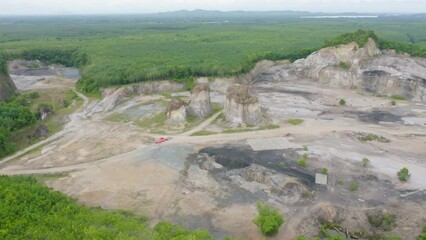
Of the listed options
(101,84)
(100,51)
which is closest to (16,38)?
(100,51)

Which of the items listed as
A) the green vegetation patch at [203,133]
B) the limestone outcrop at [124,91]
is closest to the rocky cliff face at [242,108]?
the green vegetation patch at [203,133]

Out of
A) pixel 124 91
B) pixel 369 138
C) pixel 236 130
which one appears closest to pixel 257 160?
pixel 236 130

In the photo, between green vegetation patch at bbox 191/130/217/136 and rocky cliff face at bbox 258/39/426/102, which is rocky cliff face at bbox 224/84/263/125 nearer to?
green vegetation patch at bbox 191/130/217/136

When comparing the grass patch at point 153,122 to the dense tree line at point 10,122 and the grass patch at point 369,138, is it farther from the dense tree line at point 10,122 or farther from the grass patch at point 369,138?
the grass patch at point 369,138

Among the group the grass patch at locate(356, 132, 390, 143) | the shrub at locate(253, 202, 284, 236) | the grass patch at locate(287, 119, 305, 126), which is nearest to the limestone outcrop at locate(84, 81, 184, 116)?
the grass patch at locate(287, 119, 305, 126)

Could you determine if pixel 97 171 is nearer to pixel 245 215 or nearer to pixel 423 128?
pixel 245 215

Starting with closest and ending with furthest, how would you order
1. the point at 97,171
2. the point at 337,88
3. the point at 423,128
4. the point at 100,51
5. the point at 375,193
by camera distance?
the point at 375,193
the point at 97,171
the point at 423,128
the point at 337,88
the point at 100,51
